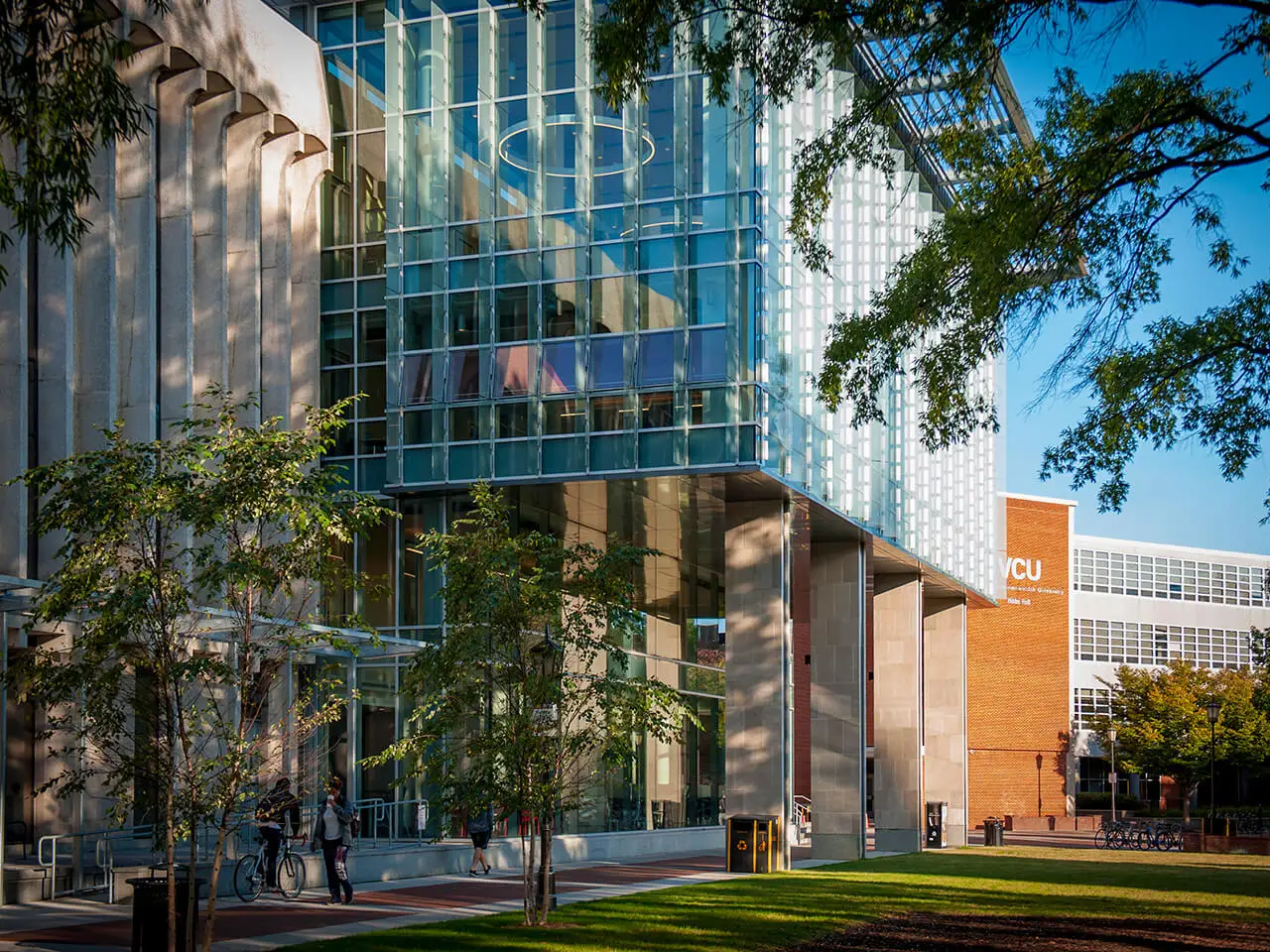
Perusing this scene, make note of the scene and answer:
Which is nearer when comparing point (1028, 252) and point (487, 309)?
point (1028, 252)

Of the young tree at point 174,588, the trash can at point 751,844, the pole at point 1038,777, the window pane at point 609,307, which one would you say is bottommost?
the pole at point 1038,777

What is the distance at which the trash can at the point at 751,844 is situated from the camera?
110ft

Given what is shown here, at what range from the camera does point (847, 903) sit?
81.8 ft

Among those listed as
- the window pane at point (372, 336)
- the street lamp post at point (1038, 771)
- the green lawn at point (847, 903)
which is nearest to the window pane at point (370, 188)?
the window pane at point (372, 336)

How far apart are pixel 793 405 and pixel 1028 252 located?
57.7ft

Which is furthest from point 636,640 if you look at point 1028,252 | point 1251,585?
point 1251,585

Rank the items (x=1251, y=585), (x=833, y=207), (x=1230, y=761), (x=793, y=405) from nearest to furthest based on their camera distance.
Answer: (x=793, y=405), (x=833, y=207), (x=1230, y=761), (x=1251, y=585)

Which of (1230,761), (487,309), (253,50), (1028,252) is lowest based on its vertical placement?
(1230,761)

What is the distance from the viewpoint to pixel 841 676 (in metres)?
41.5

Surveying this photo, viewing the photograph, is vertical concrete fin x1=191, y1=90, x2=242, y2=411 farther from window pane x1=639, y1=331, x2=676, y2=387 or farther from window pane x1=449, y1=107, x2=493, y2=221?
window pane x1=639, y1=331, x2=676, y2=387

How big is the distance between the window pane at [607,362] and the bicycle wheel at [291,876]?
44.7 ft

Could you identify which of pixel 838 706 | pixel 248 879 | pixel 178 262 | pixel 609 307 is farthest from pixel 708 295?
pixel 248 879

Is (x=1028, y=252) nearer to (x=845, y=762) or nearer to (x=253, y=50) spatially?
(x=253, y=50)

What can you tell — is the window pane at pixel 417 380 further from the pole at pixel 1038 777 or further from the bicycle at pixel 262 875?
the pole at pixel 1038 777
